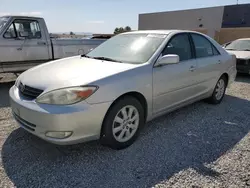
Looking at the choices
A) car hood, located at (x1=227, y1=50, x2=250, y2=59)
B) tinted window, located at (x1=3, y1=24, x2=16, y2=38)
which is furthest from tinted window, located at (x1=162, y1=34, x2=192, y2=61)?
car hood, located at (x1=227, y1=50, x2=250, y2=59)

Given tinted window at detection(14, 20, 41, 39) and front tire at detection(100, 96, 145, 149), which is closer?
front tire at detection(100, 96, 145, 149)

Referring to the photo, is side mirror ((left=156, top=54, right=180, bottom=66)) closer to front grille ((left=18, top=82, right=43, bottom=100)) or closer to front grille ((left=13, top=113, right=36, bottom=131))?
front grille ((left=18, top=82, right=43, bottom=100))

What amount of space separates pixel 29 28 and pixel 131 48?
13.7 feet

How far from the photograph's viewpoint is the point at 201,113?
178 inches

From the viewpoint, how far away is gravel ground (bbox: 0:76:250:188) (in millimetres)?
2479

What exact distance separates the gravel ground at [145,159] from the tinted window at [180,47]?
46.1 inches

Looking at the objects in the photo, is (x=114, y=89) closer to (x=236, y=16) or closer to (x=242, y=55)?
(x=242, y=55)

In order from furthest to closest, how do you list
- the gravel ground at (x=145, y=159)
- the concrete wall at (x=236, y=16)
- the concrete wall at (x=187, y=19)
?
the concrete wall at (x=187, y=19)
the concrete wall at (x=236, y=16)
the gravel ground at (x=145, y=159)

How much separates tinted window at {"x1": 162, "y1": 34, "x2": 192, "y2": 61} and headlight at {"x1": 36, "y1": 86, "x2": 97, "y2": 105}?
1489 mm

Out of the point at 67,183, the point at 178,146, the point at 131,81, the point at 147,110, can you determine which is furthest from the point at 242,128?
the point at 67,183

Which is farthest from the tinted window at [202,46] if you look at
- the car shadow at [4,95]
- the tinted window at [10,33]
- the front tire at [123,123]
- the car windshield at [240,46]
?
the car windshield at [240,46]

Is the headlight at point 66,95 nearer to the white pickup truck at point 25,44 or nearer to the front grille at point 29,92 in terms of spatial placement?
the front grille at point 29,92

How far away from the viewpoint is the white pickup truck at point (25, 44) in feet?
20.1

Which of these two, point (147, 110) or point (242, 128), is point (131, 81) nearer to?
point (147, 110)
